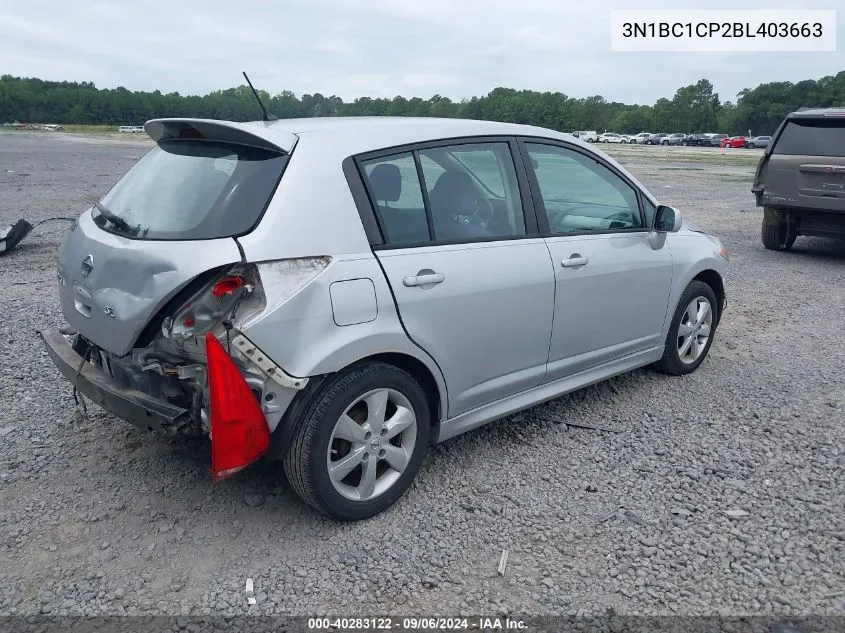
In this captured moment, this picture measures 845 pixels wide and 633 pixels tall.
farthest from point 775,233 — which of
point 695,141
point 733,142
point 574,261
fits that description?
point 695,141

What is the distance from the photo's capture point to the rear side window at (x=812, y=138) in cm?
915

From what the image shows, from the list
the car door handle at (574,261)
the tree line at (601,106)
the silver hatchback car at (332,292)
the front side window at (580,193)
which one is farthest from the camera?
the tree line at (601,106)

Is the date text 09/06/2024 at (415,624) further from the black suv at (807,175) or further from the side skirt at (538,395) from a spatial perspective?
the black suv at (807,175)

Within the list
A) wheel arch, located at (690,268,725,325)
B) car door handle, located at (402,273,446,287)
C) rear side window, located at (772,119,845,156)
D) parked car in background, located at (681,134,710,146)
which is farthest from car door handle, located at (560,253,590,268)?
parked car in background, located at (681,134,710,146)

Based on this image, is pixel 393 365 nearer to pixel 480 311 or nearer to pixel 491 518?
pixel 480 311

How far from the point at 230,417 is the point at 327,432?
1.37 ft

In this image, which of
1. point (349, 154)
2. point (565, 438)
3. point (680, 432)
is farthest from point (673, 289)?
point (349, 154)

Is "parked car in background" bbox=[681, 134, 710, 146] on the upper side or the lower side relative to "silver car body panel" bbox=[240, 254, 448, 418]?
upper

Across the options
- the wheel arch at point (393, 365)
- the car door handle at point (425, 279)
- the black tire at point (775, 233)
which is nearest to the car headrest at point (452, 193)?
the car door handle at point (425, 279)

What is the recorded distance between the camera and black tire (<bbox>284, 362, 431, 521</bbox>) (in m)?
3.00

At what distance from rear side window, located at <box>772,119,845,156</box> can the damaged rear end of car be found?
8.31 metres

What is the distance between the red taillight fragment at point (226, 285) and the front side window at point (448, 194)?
706mm

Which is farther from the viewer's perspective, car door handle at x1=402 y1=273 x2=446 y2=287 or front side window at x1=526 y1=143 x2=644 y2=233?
front side window at x1=526 y1=143 x2=644 y2=233

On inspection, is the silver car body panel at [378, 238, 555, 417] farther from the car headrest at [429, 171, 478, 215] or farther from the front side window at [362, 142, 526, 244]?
the car headrest at [429, 171, 478, 215]
